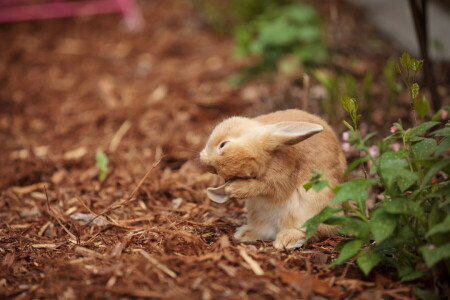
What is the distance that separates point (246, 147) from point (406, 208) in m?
0.78

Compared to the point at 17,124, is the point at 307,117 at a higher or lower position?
higher

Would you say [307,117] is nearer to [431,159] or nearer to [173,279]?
[431,159]

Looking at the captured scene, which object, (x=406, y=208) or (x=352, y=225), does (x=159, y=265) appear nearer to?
(x=352, y=225)

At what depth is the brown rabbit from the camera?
2.62 m

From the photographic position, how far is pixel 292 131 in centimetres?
258

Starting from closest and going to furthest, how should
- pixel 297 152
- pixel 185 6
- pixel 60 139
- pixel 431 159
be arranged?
1. pixel 431 159
2. pixel 297 152
3. pixel 60 139
4. pixel 185 6

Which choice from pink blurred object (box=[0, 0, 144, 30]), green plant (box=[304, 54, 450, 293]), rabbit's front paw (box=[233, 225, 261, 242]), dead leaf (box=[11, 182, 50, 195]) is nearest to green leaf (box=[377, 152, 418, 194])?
green plant (box=[304, 54, 450, 293])

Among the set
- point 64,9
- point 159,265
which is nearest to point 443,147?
point 159,265

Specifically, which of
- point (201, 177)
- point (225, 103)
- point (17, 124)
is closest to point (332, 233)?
point (201, 177)

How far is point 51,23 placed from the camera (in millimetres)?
7383

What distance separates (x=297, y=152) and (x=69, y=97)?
3.39 meters

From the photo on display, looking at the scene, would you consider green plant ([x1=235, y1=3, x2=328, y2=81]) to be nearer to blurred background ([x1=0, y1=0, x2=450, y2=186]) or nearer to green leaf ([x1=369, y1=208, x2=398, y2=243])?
blurred background ([x1=0, y1=0, x2=450, y2=186])

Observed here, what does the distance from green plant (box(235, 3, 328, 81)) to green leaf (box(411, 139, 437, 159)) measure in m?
2.57

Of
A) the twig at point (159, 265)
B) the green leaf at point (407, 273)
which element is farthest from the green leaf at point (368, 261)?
the twig at point (159, 265)
